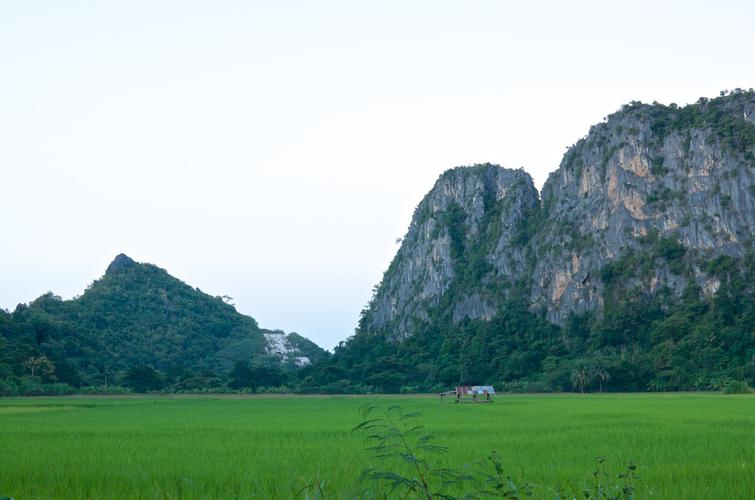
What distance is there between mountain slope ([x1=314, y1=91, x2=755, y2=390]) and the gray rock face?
6.6 inches

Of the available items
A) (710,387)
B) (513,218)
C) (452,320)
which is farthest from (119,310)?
(710,387)

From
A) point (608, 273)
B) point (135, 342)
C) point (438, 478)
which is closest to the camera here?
point (438, 478)

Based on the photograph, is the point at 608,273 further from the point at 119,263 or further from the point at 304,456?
the point at 304,456

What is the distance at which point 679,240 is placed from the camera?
249 feet

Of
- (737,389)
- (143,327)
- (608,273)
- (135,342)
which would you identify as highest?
(608,273)

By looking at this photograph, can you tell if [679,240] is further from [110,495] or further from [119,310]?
[110,495]

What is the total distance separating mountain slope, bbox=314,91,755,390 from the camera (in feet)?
219

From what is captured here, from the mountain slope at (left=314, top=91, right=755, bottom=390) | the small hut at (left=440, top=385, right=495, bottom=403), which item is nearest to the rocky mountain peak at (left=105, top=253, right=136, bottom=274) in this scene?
the mountain slope at (left=314, top=91, right=755, bottom=390)

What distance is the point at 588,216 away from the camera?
86.4 m

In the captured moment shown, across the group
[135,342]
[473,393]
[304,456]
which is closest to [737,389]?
[473,393]

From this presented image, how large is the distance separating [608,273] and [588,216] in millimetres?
8481

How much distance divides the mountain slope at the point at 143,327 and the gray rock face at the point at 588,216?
21581 mm

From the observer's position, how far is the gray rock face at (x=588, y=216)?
7519cm

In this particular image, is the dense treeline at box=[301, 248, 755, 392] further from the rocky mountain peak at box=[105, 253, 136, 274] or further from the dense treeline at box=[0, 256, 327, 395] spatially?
the rocky mountain peak at box=[105, 253, 136, 274]
